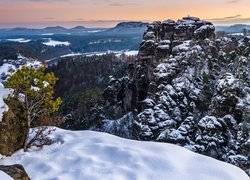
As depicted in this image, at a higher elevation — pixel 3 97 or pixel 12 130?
pixel 3 97

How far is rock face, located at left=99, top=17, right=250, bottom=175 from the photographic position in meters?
52.1

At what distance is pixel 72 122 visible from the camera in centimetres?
10431

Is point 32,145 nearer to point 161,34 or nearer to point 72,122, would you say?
point 161,34

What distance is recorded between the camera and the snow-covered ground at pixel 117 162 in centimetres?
1329

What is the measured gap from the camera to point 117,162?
14406 millimetres

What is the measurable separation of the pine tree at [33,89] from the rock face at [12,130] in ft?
1.05

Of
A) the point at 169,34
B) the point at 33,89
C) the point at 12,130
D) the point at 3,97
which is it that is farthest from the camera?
the point at 169,34

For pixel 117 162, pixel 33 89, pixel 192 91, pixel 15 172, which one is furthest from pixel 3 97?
pixel 192 91

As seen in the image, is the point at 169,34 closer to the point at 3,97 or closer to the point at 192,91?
the point at 192,91

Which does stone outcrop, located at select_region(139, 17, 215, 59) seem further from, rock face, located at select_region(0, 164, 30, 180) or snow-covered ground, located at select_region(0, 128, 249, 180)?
rock face, located at select_region(0, 164, 30, 180)

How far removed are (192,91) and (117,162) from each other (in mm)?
52420

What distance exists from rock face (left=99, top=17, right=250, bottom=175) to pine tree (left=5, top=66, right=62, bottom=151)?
1402 inches

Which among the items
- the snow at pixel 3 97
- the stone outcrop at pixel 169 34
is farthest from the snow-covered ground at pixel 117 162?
the stone outcrop at pixel 169 34

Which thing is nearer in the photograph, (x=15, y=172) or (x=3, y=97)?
(x=15, y=172)
